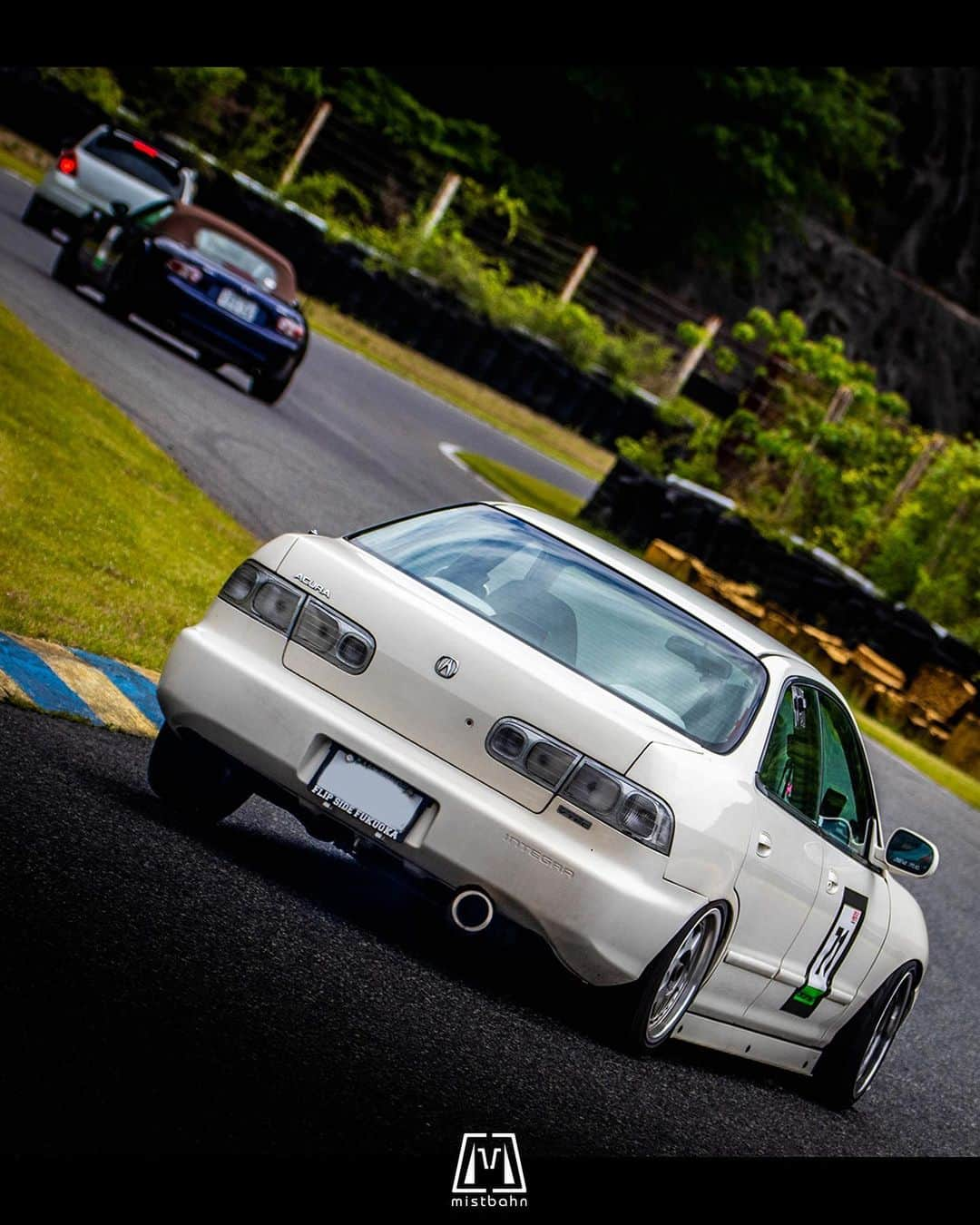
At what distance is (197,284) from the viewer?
1767cm

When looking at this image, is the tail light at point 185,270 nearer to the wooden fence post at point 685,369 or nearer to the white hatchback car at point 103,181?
the white hatchback car at point 103,181

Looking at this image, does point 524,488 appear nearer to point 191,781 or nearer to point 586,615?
point 191,781

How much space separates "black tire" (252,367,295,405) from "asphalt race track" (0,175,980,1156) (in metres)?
10.7

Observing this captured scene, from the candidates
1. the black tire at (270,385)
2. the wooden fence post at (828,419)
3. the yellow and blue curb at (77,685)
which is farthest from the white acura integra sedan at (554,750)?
the wooden fence post at (828,419)

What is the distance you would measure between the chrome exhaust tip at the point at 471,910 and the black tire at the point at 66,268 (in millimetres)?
14077

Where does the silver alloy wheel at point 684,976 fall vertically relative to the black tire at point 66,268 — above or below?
above

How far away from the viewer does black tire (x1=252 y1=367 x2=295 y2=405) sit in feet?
59.8

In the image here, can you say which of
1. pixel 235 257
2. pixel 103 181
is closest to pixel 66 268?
pixel 235 257

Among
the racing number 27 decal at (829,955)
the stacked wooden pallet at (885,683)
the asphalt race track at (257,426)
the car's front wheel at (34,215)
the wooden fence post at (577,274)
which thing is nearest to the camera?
the racing number 27 decal at (829,955)

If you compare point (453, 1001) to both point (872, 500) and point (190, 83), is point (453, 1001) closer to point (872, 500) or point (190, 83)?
point (872, 500)

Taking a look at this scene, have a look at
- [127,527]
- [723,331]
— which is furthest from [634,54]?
[723,331]

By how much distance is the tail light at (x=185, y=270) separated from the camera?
693 inches

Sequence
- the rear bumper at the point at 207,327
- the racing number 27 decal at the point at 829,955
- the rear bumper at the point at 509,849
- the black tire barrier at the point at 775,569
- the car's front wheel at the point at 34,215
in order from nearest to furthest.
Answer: the rear bumper at the point at 509,849 → the racing number 27 decal at the point at 829,955 → the rear bumper at the point at 207,327 → the car's front wheel at the point at 34,215 → the black tire barrier at the point at 775,569

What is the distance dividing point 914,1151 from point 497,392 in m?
24.2
